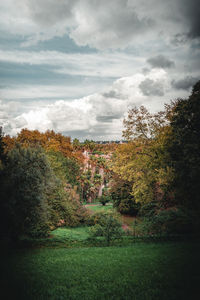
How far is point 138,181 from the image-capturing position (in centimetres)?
1794

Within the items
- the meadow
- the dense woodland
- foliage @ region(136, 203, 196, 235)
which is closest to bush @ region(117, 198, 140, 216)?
the dense woodland

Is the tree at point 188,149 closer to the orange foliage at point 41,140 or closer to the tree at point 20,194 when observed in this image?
the tree at point 20,194

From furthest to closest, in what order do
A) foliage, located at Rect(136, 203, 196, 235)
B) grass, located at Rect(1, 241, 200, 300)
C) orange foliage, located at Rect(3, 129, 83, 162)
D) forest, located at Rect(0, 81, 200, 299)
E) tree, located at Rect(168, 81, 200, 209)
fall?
1. orange foliage, located at Rect(3, 129, 83, 162)
2. foliage, located at Rect(136, 203, 196, 235)
3. tree, located at Rect(168, 81, 200, 209)
4. forest, located at Rect(0, 81, 200, 299)
5. grass, located at Rect(1, 241, 200, 300)

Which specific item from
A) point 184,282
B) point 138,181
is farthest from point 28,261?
point 138,181

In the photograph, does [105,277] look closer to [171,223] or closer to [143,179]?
[171,223]

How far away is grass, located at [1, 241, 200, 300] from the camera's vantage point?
542 centimetres

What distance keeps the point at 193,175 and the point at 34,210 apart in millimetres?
10556

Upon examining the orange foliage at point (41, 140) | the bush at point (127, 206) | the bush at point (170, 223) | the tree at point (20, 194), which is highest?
the orange foliage at point (41, 140)

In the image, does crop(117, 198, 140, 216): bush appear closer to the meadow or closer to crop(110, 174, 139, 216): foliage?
crop(110, 174, 139, 216): foliage

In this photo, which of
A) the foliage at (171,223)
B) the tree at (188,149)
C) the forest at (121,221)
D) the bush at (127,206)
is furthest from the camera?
the bush at (127,206)

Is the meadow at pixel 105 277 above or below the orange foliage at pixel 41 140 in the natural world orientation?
below

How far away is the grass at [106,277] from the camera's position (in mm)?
5422

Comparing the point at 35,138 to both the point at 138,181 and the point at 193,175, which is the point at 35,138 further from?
the point at 193,175

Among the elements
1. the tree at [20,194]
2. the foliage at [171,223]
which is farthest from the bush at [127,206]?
the tree at [20,194]
